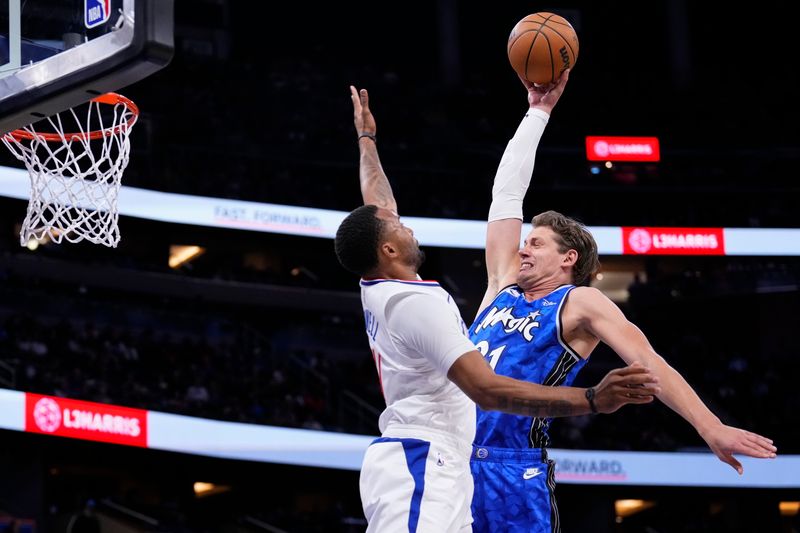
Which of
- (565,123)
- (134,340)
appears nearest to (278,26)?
(565,123)

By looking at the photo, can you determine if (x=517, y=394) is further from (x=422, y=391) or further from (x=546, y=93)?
(x=546, y=93)

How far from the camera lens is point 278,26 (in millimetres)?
20859

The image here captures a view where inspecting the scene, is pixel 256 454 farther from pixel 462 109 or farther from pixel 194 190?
pixel 462 109

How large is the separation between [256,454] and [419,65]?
35.8 feet

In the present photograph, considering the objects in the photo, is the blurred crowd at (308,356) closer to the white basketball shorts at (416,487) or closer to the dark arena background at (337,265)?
the dark arena background at (337,265)

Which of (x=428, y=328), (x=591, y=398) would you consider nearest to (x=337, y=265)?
(x=428, y=328)

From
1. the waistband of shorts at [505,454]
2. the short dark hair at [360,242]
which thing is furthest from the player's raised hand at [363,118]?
the waistband of shorts at [505,454]

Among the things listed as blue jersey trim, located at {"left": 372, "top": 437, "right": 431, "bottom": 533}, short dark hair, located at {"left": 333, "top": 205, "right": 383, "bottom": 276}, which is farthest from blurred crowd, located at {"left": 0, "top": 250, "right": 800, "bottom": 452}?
blue jersey trim, located at {"left": 372, "top": 437, "right": 431, "bottom": 533}

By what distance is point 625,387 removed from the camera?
2529 millimetres

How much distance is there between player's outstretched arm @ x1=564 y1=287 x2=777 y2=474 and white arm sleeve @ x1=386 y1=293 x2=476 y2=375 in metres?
0.55

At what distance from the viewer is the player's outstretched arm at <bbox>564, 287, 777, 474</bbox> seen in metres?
2.82

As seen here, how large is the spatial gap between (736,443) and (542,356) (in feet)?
2.29

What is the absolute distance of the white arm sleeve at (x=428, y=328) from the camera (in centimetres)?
265

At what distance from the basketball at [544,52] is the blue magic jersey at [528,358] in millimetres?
1014
